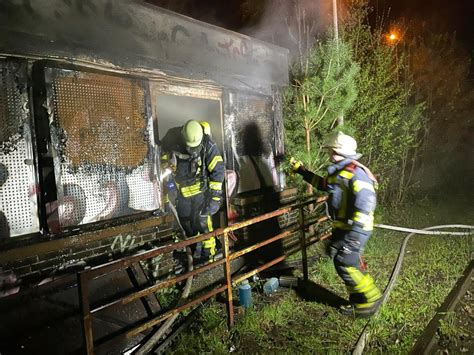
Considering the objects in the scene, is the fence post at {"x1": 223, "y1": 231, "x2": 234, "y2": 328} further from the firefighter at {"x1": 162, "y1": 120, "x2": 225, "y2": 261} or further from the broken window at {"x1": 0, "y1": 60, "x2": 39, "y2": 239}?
the broken window at {"x1": 0, "y1": 60, "x2": 39, "y2": 239}

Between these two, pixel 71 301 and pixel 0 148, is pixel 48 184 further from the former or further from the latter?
pixel 71 301

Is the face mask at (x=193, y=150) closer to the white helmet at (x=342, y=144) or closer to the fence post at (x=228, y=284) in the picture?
the fence post at (x=228, y=284)

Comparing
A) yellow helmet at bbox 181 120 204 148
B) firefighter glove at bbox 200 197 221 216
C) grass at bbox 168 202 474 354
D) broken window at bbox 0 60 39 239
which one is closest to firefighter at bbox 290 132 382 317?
grass at bbox 168 202 474 354

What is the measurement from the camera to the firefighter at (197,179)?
548 centimetres

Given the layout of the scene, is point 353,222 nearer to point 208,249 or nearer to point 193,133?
point 208,249

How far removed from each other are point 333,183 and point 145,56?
3.21 meters

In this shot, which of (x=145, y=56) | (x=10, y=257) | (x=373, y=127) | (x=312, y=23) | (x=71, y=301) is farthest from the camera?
(x=373, y=127)

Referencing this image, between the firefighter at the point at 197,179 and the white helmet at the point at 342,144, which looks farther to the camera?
the firefighter at the point at 197,179

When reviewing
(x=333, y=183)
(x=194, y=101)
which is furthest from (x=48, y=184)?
(x=194, y=101)

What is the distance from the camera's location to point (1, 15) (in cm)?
342

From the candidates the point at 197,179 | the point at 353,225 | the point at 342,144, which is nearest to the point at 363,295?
the point at 353,225

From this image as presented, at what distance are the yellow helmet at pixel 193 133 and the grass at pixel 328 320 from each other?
100 inches

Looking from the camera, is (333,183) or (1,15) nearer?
(1,15)

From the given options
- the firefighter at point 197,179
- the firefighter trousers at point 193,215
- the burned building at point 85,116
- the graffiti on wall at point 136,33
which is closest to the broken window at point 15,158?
the burned building at point 85,116
